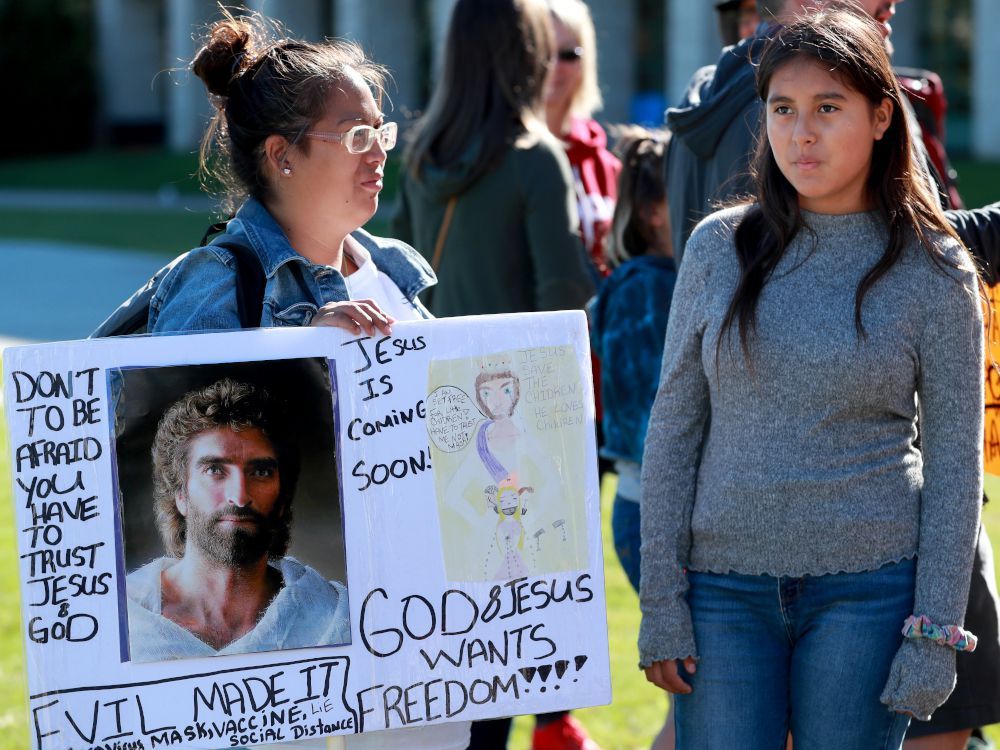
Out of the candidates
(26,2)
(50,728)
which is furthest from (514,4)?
(26,2)

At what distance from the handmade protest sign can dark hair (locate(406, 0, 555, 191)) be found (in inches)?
65.8

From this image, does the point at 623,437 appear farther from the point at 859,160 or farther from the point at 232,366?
the point at 232,366

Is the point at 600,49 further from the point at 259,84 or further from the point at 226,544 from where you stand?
the point at 226,544

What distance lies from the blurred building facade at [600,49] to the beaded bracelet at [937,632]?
10.9 meters

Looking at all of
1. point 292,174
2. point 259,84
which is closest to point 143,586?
point 292,174

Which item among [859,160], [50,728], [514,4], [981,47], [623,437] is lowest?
[50,728]

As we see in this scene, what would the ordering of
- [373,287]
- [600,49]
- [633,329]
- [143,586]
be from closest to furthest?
[143,586] → [373,287] → [633,329] → [600,49]

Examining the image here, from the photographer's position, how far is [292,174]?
262 cm

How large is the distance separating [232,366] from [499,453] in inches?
19.7

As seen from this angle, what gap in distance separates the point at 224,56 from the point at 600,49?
2567 cm

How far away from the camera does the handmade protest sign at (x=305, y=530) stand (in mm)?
2371

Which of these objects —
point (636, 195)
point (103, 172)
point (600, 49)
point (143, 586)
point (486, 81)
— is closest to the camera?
point (143, 586)

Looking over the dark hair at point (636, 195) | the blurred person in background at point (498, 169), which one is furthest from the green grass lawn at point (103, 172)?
the dark hair at point (636, 195)

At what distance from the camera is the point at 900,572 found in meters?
2.56
